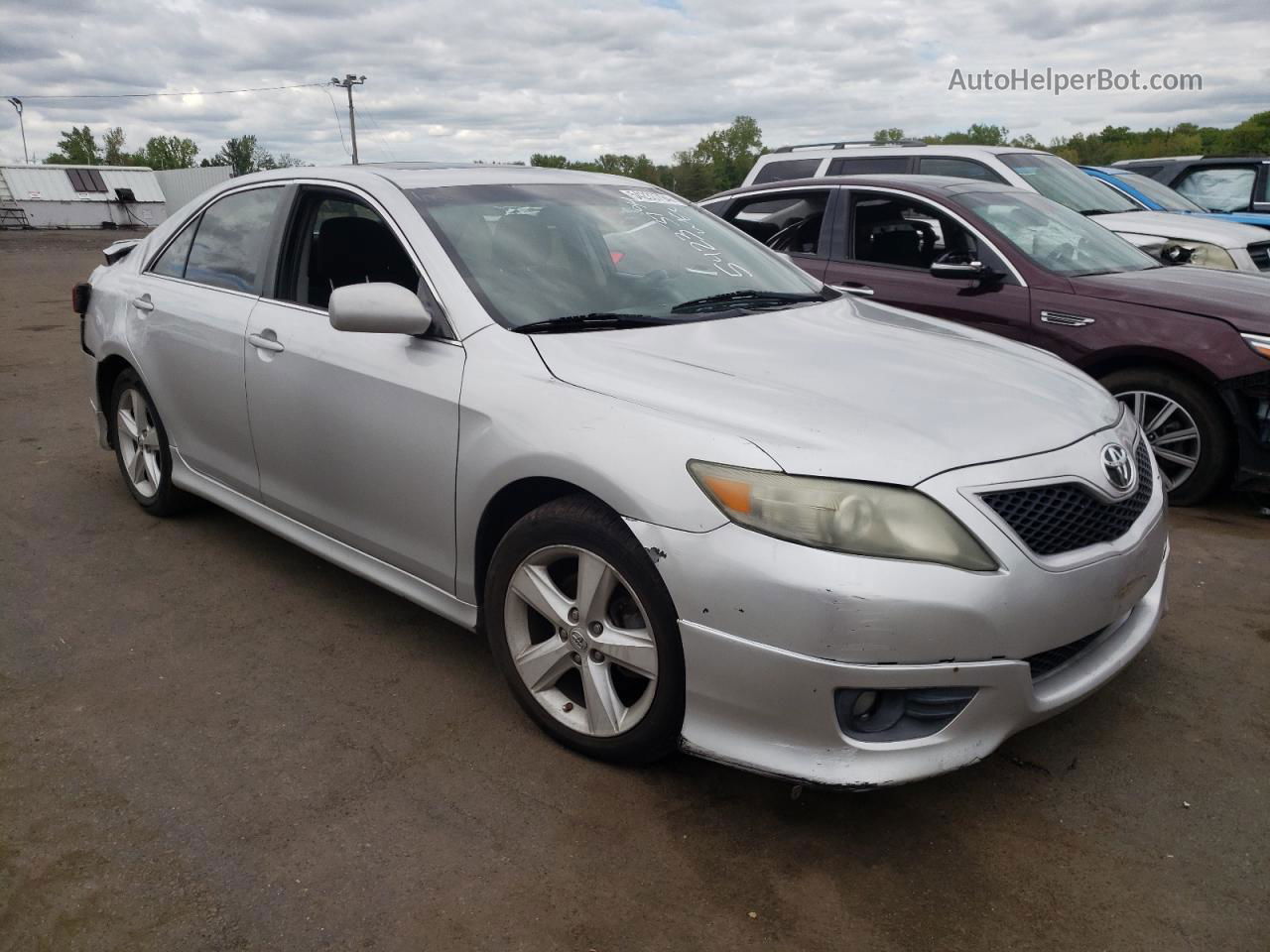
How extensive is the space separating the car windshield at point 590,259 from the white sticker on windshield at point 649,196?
11 mm

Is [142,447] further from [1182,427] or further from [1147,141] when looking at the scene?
[1147,141]

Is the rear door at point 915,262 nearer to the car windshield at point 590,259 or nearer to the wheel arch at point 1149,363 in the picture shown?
the wheel arch at point 1149,363

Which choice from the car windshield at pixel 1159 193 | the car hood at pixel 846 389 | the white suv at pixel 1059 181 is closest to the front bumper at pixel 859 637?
the car hood at pixel 846 389

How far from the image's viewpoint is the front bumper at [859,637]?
222 centimetres

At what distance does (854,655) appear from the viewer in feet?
7.31

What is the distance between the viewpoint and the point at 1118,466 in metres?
2.68

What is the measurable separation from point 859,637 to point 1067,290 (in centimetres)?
386

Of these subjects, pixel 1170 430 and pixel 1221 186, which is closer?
pixel 1170 430

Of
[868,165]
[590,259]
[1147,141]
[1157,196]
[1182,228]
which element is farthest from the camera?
[1147,141]

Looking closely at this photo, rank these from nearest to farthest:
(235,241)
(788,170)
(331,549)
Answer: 1. (331,549)
2. (235,241)
3. (788,170)

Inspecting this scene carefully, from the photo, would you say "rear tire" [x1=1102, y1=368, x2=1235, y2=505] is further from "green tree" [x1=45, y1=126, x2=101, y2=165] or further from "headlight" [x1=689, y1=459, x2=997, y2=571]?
"green tree" [x1=45, y1=126, x2=101, y2=165]

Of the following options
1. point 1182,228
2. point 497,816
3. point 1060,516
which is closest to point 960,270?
point 1060,516

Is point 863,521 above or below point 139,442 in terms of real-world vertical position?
above

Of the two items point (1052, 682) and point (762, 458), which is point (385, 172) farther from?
point (1052, 682)
